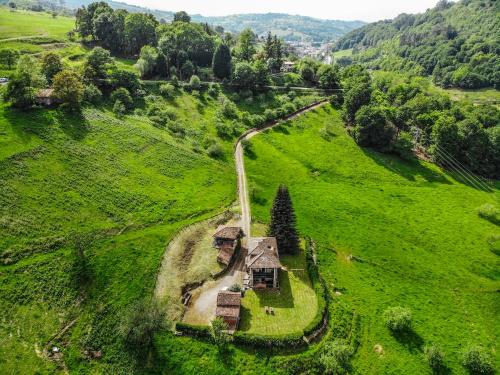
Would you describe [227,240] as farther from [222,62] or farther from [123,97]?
[222,62]

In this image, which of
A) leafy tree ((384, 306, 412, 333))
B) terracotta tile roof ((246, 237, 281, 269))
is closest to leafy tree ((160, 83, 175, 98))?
terracotta tile roof ((246, 237, 281, 269))

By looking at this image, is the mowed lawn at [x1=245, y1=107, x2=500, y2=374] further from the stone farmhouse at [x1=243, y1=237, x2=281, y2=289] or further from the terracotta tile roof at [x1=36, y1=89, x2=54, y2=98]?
the terracotta tile roof at [x1=36, y1=89, x2=54, y2=98]

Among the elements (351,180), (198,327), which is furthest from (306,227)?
(198,327)

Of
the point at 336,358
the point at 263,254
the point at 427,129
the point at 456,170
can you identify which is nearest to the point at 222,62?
the point at 427,129

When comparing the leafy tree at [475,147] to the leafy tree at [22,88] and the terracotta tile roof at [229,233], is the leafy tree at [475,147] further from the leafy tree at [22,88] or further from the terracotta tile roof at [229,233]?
the leafy tree at [22,88]

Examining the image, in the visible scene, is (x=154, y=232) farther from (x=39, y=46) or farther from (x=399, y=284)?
(x=39, y=46)

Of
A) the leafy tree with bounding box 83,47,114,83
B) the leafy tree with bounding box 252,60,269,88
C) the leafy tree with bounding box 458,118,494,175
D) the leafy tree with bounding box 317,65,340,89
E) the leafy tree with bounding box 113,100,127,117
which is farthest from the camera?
the leafy tree with bounding box 317,65,340,89

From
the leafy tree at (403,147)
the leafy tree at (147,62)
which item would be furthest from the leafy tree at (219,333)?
the leafy tree at (147,62)
